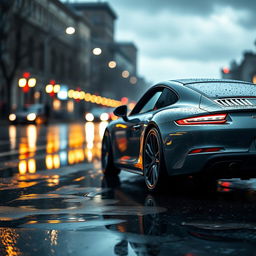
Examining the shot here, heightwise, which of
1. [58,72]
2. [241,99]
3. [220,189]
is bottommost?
[220,189]

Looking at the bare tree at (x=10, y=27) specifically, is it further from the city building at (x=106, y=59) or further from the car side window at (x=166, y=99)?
the car side window at (x=166, y=99)

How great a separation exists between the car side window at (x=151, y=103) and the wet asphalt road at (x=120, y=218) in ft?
3.28

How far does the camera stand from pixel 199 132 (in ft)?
21.2

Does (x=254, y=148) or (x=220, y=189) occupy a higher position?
(x=254, y=148)

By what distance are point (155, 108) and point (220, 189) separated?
128cm

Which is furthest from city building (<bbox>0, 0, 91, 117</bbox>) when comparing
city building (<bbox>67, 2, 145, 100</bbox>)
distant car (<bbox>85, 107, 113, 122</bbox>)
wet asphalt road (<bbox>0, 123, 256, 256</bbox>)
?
wet asphalt road (<bbox>0, 123, 256, 256</bbox>)

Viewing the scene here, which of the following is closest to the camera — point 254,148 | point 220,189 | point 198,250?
point 198,250

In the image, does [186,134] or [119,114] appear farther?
[119,114]

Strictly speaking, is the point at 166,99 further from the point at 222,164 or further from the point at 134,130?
the point at 222,164

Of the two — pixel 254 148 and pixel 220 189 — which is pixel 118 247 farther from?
pixel 220 189

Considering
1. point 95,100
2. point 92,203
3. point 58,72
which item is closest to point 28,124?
point 58,72

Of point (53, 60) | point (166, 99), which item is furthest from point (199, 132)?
point (53, 60)

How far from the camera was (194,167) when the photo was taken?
258 inches

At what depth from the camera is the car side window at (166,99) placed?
7.40 meters
